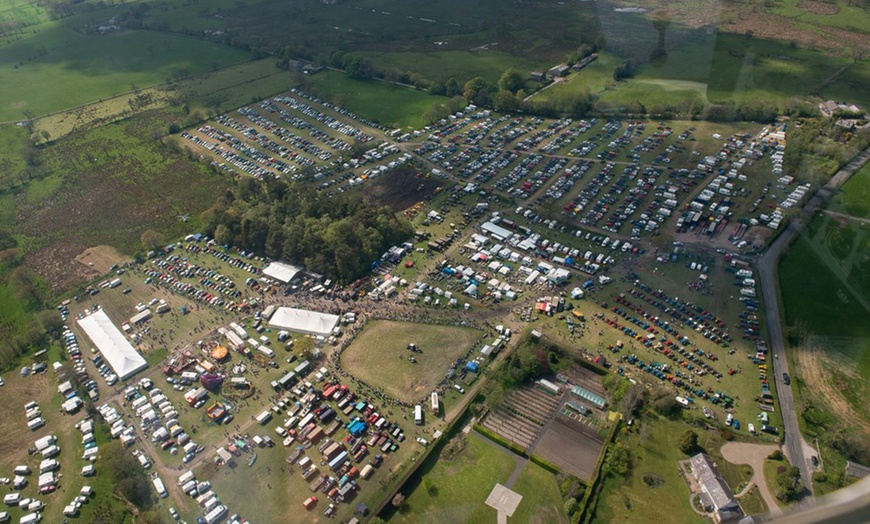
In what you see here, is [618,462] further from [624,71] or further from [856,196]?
[624,71]

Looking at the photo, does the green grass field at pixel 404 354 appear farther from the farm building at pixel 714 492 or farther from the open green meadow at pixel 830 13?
the open green meadow at pixel 830 13

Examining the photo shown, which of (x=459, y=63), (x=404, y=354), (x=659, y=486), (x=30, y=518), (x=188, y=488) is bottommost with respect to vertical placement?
(x=659, y=486)

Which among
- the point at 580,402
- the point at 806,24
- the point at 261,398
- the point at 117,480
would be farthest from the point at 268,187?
the point at 806,24

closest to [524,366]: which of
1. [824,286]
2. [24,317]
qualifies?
[824,286]

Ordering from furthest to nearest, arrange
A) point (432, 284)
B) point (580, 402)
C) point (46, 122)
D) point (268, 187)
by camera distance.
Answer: point (46, 122), point (268, 187), point (432, 284), point (580, 402)

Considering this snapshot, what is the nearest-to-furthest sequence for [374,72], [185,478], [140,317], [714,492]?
1. [714,492]
2. [185,478]
3. [140,317]
4. [374,72]

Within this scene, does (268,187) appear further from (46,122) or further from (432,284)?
(46,122)

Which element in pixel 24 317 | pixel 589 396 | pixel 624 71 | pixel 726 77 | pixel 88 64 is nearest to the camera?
pixel 589 396
